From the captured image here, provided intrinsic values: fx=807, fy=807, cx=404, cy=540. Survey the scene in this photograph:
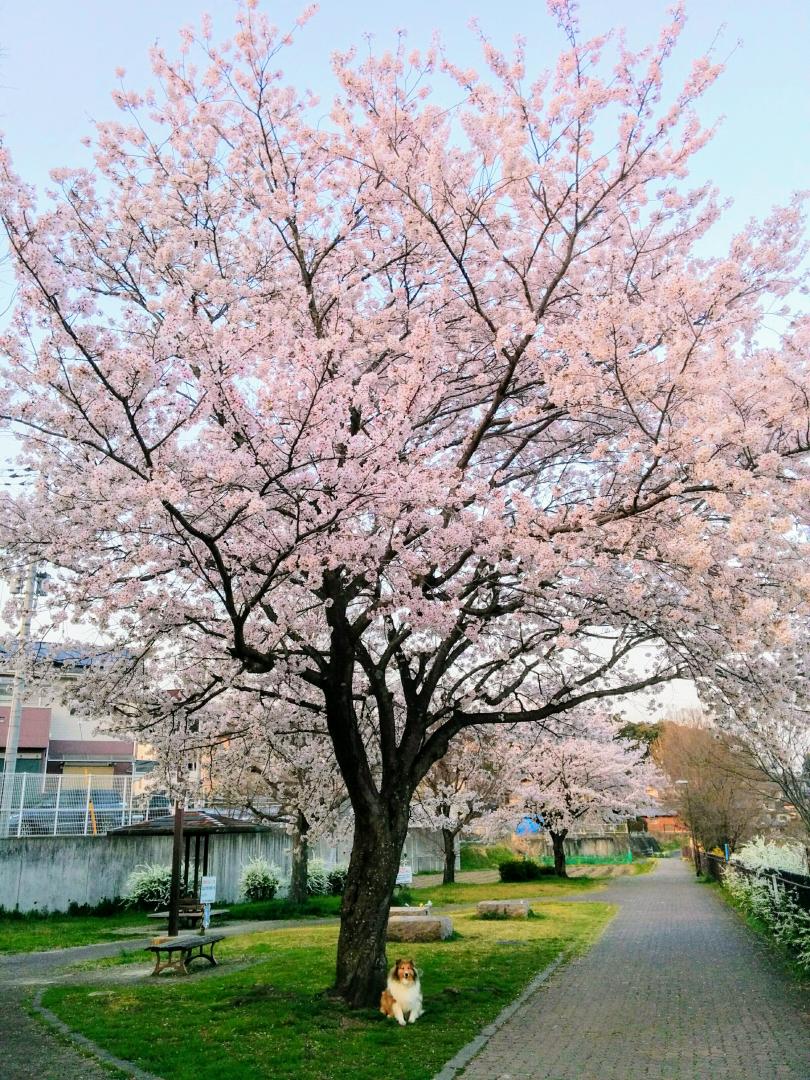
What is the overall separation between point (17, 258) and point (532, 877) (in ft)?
102

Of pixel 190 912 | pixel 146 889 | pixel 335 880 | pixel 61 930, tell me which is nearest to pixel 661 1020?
pixel 190 912

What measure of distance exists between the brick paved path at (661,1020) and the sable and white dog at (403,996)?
85 centimetres

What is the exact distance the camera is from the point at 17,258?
19.5 feet

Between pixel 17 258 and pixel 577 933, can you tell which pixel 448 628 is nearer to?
pixel 17 258

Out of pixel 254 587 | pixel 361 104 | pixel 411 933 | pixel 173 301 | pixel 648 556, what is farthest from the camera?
pixel 411 933

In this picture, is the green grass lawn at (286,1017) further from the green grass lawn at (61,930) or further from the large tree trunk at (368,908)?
the green grass lawn at (61,930)

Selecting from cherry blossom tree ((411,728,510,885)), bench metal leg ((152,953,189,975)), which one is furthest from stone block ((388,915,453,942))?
cherry blossom tree ((411,728,510,885))

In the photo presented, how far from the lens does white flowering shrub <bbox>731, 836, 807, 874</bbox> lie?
14.5m

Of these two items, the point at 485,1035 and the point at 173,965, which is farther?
the point at 173,965

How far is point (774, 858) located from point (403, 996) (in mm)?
11462

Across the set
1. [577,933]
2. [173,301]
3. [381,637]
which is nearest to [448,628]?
[173,301]

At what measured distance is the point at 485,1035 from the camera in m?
7.53

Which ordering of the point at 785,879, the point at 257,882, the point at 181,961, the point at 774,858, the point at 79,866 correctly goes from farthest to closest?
the point at 257,882
the point at 79,866
the point at 774,858
the point at 785,879
the point at 181,961

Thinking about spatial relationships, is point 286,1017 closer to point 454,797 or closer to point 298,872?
point 298,872
